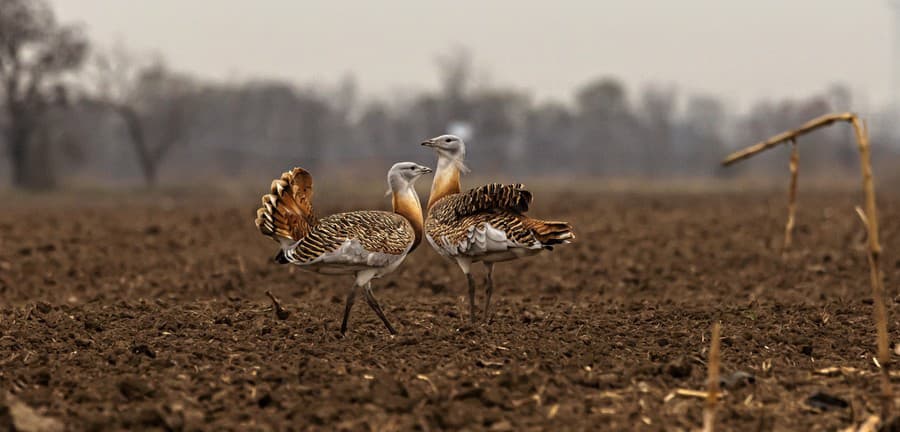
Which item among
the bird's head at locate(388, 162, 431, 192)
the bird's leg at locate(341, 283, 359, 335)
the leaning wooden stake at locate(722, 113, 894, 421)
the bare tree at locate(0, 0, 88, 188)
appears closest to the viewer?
the leaning wooden stake at locate(722, 113, 894, 421)

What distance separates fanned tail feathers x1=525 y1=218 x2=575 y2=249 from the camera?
6.96 metres

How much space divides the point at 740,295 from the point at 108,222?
38.8ft

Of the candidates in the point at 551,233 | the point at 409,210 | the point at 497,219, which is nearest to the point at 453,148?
the point at 409,210

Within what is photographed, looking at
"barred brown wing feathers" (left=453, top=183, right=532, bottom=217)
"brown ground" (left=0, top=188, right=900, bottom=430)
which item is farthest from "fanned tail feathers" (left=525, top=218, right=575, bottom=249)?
"brown ground" (left=0, top=188, right=900, bottom=430)

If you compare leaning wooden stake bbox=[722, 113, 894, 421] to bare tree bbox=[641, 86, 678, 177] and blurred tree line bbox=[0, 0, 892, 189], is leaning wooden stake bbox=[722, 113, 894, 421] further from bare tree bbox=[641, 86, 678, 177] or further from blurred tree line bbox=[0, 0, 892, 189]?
bare tree bbox=[641, 86, 678, 177]

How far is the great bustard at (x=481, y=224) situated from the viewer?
699 centimetres

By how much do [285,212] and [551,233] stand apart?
2.05 meters

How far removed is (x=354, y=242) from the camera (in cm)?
658

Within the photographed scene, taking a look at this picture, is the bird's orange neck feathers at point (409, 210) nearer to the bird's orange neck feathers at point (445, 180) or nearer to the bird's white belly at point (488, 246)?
the bird's white belly at point (488, 246)

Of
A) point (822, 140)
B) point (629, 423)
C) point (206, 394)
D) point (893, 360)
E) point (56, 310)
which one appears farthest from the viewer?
point (822, 140)

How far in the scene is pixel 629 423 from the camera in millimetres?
4961

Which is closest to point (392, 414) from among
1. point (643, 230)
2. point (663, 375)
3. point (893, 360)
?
point (663, 375)

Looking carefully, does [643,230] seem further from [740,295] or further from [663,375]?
[663,375]

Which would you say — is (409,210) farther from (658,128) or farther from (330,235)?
(658,128)
